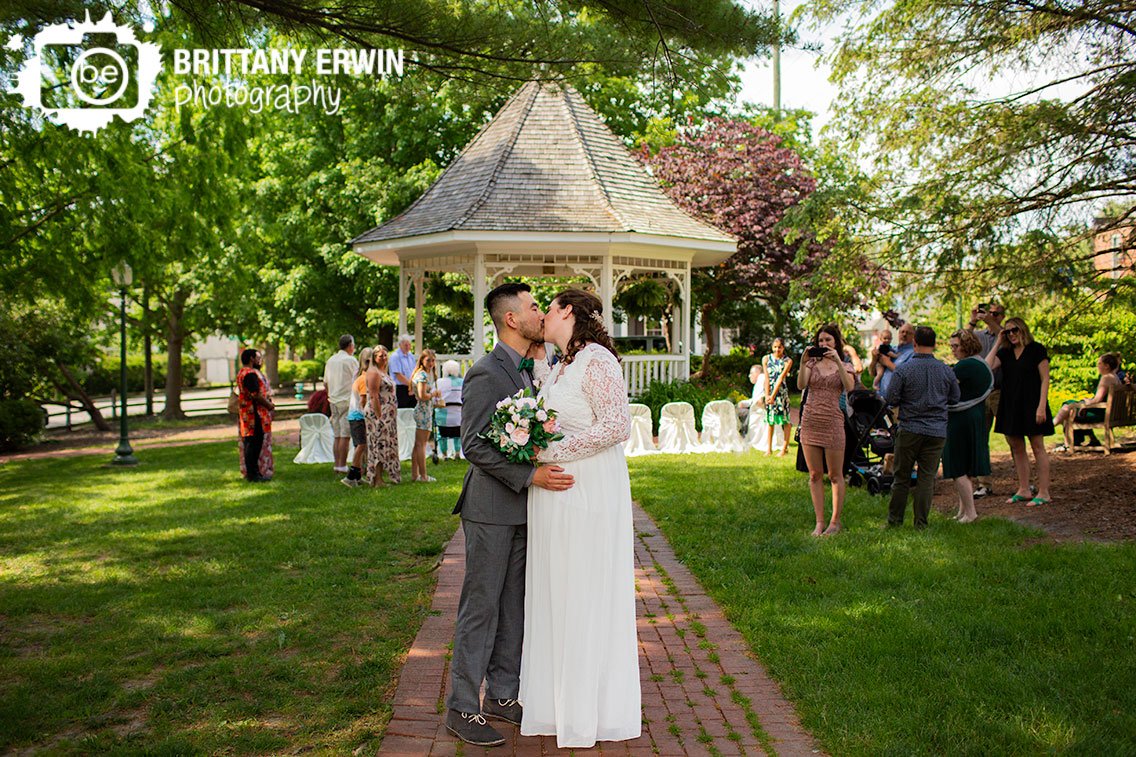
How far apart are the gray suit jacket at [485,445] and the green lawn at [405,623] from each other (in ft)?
3.91

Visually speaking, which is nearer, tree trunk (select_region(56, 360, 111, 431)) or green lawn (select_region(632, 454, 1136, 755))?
green lawn (select_region(632, 454, 1136, 755))

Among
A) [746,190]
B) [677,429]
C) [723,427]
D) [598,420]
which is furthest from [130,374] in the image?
[598,420]

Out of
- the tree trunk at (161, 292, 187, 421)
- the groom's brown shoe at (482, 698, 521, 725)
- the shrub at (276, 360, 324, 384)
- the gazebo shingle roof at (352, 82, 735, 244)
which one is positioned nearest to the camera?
the groom's brown shoe at (482, 698, 521, 725)

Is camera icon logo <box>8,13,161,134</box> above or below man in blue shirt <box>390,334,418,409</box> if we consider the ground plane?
above

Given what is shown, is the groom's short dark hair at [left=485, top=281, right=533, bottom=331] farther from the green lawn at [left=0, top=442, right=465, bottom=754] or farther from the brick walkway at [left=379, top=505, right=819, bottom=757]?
the green lawn at [left=0, top=442, right=465, bottom=754]

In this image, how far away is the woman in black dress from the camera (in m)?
9.97

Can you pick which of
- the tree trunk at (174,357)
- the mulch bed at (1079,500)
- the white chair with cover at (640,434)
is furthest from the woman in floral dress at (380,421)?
the tree trunk at (174,357)

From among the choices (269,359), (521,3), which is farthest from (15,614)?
(269,359)

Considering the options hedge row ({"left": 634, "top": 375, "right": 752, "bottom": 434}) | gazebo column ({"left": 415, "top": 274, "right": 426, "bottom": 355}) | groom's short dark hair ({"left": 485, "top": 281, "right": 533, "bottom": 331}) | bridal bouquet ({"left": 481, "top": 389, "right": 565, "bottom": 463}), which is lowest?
hedge row ({"left": 634, "top": 375, "right": 752, "bottom": 434})

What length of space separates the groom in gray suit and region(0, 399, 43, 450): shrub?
20.0 meters

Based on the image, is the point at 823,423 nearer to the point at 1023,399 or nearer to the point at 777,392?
the point at 1023,399

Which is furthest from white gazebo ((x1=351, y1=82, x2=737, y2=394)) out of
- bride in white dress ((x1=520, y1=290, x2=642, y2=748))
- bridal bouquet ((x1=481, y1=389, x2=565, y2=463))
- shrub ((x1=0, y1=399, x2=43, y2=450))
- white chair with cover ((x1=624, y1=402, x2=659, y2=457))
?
bridal bouquet ((x1=481, y1=389, x2=565, y2=463))

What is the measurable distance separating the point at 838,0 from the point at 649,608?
7.87 meters

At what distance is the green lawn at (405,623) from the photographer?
4.62 metres
